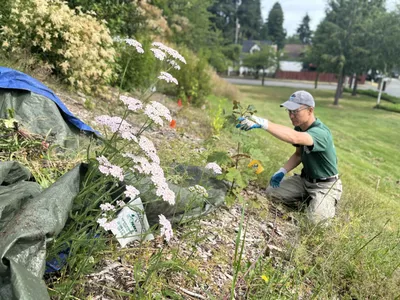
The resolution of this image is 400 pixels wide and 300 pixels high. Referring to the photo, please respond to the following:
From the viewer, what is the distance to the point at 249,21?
8744cm

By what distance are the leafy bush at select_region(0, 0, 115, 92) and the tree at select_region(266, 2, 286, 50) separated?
91.6 meters

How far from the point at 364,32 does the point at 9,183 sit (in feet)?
79.8

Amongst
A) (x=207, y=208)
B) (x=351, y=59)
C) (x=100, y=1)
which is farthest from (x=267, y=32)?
(x=207, y=208)

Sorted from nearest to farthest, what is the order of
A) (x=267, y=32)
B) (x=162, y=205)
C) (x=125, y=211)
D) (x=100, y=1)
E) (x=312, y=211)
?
(x=125, y=211), (x=162, y=205), (x=312, y=211), (x=100, y=1), (x=267, y=32)

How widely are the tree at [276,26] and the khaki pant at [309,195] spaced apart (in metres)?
93.2

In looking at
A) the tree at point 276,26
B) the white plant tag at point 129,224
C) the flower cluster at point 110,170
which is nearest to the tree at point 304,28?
the tree at point 276,26

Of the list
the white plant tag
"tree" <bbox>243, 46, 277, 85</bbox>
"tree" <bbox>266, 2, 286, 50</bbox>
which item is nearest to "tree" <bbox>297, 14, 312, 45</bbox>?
"tree" <bbox>266, 2, 286, 50</bbox>

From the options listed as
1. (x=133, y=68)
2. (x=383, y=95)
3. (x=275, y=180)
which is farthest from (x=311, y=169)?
(x=383, y=95)

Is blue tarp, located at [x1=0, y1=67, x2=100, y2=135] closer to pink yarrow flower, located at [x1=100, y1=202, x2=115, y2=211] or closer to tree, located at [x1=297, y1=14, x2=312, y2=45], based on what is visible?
pink yarrow flower, located at [x1=100, y1=202, x2=115, y2=211]

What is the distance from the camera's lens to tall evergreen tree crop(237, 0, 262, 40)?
87000 mm

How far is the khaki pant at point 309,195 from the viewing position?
143 inches

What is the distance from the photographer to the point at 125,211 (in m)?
2.13

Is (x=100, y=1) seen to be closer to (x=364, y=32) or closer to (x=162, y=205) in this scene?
(x=162, y=205)

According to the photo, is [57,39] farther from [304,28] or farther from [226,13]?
[304,28]
